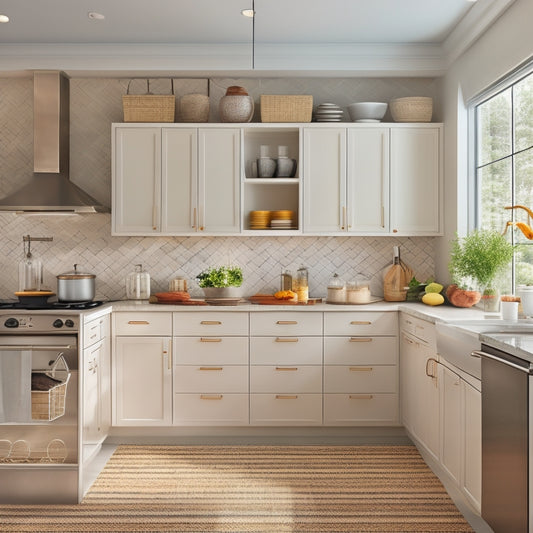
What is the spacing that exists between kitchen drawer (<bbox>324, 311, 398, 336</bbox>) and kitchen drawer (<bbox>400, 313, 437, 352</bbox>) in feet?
0.27

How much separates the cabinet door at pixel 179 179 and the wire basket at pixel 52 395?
146 cm

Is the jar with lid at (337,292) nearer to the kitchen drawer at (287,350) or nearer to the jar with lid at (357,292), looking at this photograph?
Result: the jar with lid at (357,292)

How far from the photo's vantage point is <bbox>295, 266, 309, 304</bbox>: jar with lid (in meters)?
4.42

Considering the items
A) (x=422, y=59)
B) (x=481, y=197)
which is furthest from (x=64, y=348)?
(x=422, y=59)

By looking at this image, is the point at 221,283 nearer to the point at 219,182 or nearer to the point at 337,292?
the point at 219,182

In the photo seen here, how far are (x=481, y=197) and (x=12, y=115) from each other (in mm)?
3621

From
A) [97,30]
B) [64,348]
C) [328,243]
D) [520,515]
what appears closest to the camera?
[520,515]

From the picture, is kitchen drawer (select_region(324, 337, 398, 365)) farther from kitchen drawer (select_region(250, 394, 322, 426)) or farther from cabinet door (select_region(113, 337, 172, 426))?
cabinet door (select_region(113, 337, 172, 426))

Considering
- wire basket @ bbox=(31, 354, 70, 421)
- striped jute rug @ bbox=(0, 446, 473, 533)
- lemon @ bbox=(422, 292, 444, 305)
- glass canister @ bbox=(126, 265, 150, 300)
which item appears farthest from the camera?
glass canister @ bbox=(126, 265, 150, 300)

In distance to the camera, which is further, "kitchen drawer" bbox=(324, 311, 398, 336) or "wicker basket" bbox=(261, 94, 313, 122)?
"wicker basket" bbox=(261, 94, 313, 122)

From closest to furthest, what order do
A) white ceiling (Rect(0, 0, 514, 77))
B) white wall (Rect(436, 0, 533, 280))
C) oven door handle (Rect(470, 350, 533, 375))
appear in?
oven door handle (Rect(470, 350, 533, 375)) < white wall (Rect(436, 0, 533, 280)) < white ceiling (Rect(0, 0, 514, 77))

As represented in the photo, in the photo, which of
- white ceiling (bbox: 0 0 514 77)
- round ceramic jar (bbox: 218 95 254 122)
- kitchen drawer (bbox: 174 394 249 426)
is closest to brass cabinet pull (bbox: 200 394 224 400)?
kitchen drawer (bbox: 174 394 249 426)

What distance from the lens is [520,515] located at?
7.00 feet

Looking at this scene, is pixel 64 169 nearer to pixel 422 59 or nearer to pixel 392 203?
pixel 392 203
